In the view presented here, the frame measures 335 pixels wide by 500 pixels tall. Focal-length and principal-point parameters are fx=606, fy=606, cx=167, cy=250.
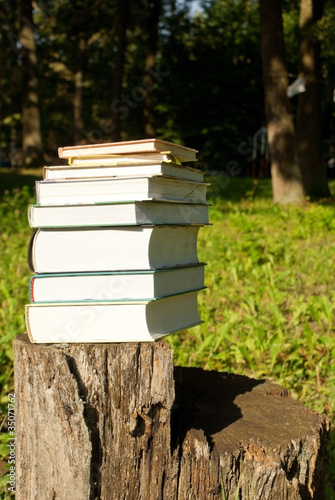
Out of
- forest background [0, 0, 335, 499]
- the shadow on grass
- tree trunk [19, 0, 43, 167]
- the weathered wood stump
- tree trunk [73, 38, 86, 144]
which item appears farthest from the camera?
tree trunk [73, 38, 86, 144]

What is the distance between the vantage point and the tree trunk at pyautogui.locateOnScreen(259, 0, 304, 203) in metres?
11.4

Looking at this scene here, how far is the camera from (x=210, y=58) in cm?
2705

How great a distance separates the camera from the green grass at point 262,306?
434 cm

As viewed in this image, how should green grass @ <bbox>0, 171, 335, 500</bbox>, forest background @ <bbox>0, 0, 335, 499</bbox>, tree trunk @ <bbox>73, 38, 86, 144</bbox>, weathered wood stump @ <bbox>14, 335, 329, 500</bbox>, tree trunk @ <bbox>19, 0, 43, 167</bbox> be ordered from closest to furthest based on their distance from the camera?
weathered wood stump @ <bbox>14, 335, 329, 500</bbox> → green grass @ <bbox>0, 171, 335, 500</bbox> → forest background @ <bbox>0, 0, 335, 499</bbox> → tree trunk @ <bbox>19, 0, 43, 167</bbox> → tree trunk @ <bbox>73, 38, 86, 144</bbox>

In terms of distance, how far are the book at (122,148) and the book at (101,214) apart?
193 millimetres

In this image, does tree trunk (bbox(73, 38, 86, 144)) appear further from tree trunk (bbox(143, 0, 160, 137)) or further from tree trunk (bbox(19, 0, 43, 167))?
tree trunk (bbox(143, 0, 160, 137))

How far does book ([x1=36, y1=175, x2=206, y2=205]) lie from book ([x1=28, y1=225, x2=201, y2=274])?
0.11m

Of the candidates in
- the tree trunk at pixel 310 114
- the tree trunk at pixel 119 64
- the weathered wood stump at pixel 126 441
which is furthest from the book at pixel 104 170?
the tree trunk at pixel 119 64

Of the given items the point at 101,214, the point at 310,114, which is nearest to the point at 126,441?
the point at 101,214

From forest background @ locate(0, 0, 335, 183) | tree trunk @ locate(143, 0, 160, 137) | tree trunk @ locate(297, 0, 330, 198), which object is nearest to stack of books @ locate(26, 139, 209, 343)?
tree trunk @ locate(297, 0, 330, 198)

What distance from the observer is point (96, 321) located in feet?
7.06

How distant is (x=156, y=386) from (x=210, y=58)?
87.3ft

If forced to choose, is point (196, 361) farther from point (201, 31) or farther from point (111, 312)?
point (201, 31)

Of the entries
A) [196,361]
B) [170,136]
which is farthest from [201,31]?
[196,361]
